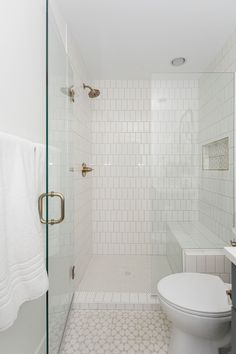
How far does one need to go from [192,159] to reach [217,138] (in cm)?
30

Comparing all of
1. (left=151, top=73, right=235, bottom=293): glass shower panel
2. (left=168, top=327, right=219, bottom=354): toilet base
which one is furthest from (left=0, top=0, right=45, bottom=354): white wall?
(left=151, top=73, right=235, bottom=293): glass shower panel

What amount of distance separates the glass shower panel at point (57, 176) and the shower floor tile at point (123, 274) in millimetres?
652

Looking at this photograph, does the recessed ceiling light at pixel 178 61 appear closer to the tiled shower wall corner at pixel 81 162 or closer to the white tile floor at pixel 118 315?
the tiled shower wall corner at pixel 81 162

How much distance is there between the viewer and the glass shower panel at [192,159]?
210cm

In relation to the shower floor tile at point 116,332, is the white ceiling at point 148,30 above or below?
above

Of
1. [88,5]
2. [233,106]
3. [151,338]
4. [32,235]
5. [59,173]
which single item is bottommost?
[151,338]

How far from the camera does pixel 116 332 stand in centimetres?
165

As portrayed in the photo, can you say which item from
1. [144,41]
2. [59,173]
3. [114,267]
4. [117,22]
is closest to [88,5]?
[117,22]

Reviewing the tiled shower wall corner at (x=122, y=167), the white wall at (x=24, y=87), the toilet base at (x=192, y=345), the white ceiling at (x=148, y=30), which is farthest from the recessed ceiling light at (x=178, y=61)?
the toilet base at (x=192, y=345)

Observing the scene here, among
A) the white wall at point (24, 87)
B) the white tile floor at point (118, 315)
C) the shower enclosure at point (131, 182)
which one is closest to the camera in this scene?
the white wall at point (24, 87)

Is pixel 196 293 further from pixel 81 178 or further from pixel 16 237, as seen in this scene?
pixel 81 178

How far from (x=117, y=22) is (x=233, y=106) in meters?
1.21

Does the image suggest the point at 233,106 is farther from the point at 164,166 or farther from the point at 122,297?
the point at 122,297

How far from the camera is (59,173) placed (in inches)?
52.9
